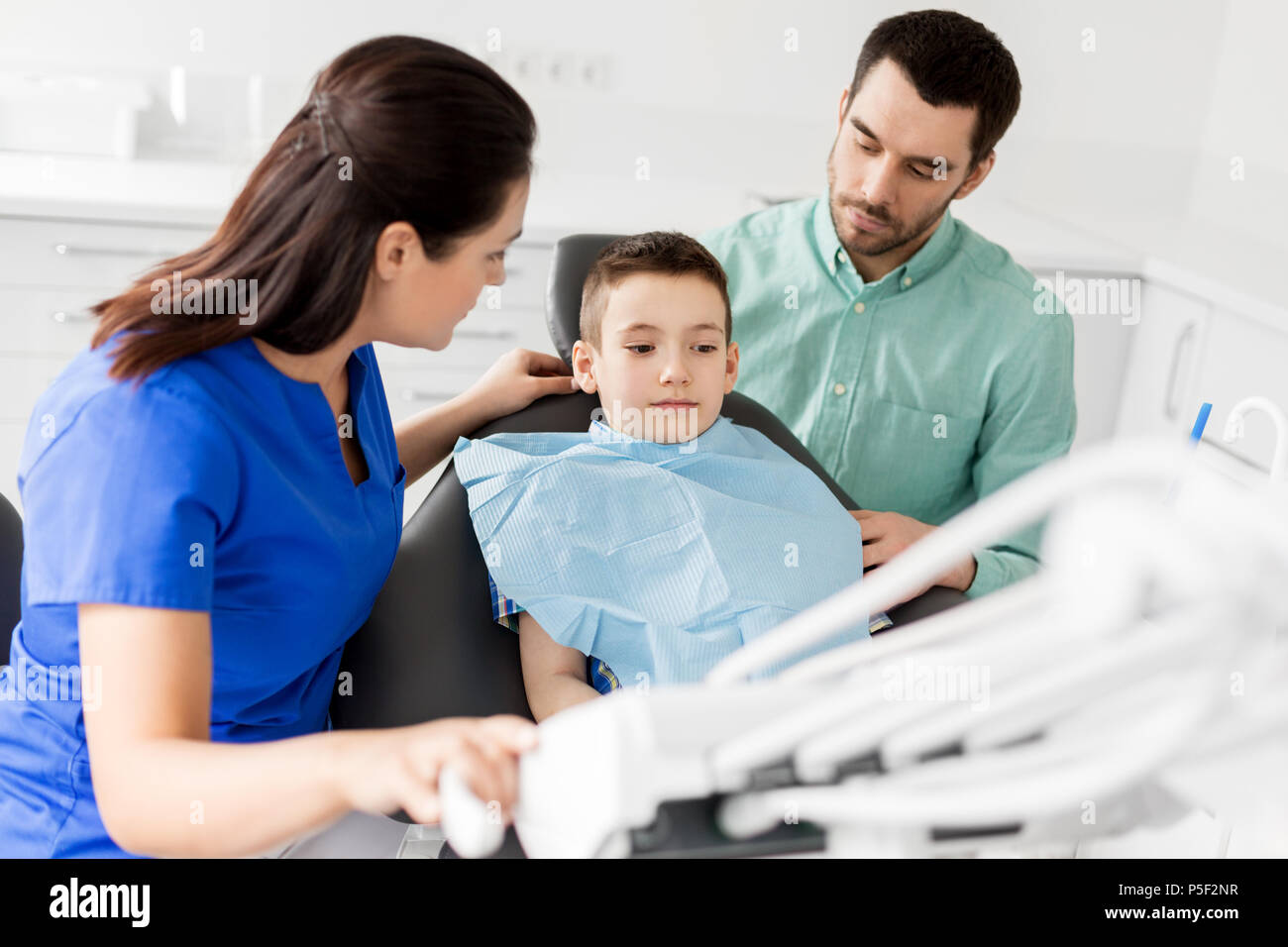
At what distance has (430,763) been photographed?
25.0 inches

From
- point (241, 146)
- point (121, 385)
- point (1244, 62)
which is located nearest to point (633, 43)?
point (241, 146)

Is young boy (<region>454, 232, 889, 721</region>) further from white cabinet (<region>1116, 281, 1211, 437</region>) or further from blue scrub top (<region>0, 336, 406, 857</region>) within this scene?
white cabinet (<region>1116, 281, 1211, 437</region>)

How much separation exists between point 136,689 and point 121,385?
0.24m

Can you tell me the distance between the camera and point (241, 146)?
301 centimetres

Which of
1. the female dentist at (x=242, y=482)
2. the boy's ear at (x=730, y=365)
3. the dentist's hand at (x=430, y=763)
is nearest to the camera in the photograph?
the dentist's hand at (x=430, y=763)

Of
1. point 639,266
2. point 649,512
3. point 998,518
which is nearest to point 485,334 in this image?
point 639,266

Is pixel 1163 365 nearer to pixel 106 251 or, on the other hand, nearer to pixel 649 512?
pixel 649 512

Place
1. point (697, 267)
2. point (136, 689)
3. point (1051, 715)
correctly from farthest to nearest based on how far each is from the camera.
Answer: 1. point (697, 267)
2. point (136, 689)
3. point (1051, 715)

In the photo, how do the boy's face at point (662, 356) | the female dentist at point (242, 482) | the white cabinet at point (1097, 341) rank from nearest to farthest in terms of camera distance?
the female dentist at point (242, 482) < the boy's face at point (662, 356) < the white cabinet at point (1097, 341)

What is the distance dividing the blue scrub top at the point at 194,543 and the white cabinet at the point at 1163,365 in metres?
2.21

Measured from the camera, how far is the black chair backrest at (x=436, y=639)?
1.21 metres

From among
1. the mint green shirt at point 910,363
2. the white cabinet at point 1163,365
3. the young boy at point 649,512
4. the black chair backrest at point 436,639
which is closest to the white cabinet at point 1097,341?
the white cabinet at point 1163,365

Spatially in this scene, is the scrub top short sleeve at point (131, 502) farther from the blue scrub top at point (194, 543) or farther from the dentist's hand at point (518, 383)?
the dentist's hand at point (518, 383)
